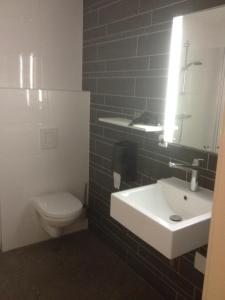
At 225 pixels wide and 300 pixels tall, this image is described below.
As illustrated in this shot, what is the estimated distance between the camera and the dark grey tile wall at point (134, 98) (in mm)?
1720

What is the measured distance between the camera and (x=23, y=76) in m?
2.27

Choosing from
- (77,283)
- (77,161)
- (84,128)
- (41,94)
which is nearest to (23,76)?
(41,94)

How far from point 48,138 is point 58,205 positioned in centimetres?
61

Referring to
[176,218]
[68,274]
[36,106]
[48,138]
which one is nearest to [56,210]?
[68,274]

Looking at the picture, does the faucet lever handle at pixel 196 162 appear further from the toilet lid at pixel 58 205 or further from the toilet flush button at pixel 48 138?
the toilet flush button at pixel 48 138

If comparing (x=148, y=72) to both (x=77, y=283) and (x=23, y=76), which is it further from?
(x=77, y=283)

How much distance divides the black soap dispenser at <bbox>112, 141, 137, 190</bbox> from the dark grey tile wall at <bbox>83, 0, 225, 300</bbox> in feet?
0.15

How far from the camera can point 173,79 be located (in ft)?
5.67

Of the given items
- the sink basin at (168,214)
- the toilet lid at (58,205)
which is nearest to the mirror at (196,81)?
the sink basin at (168,214)

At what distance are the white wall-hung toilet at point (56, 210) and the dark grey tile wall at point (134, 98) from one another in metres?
0.34

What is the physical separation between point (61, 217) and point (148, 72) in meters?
1.29

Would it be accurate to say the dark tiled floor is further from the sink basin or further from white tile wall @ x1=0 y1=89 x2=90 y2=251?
the sink basin

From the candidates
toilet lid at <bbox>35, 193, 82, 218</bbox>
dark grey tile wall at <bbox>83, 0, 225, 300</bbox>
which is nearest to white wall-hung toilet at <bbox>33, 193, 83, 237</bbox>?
toilet lid at <bbox>35, 193, 82, 218</bbox>

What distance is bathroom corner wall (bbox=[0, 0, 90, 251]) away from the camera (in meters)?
2.20
